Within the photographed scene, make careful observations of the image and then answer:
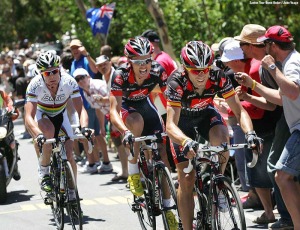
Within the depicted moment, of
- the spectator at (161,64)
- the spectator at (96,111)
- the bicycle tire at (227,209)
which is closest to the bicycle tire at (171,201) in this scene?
the bicycle tire at (227,209)

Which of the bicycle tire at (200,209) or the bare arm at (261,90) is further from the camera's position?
Result: the bare arm at (261,90)

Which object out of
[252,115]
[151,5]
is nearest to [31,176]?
[151,5]

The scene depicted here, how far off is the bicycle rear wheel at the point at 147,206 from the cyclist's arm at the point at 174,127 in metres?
1.28

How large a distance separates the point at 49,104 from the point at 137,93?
1.47 m

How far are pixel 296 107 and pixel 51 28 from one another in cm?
6029

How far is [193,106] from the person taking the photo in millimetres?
8102

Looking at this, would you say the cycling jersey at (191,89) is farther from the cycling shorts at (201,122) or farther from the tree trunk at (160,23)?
the tree trunk at (160,23)

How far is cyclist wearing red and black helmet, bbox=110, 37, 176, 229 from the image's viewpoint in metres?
9.23

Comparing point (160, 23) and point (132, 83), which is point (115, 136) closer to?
point (132, 83)

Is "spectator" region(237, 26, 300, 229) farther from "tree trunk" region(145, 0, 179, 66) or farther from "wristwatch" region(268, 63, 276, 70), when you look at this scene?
"tree trunk" region(145, 0, 179, 66)

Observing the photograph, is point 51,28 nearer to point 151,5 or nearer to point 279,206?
point 151,5

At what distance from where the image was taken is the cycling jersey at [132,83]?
31.1 ft

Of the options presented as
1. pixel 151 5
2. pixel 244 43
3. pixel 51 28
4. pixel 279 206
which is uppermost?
pixel 51 28

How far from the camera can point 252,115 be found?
31.9 feet
